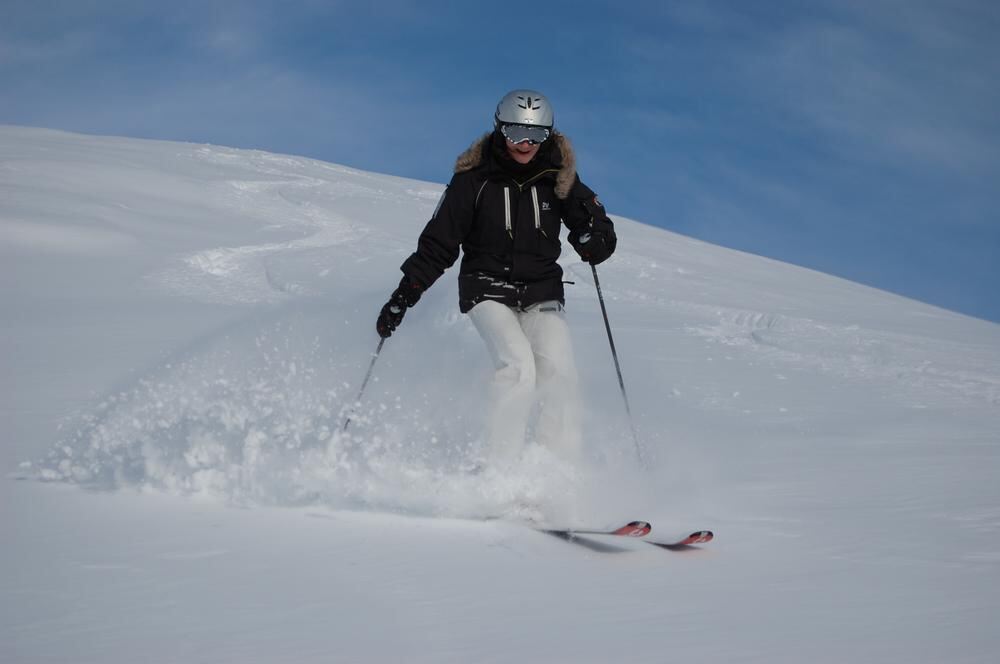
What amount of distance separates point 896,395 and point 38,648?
667 centimetres

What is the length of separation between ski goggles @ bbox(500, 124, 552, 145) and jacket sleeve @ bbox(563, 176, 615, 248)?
1.35 feet

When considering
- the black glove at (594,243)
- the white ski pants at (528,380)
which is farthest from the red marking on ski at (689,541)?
the black glove at (594,243)

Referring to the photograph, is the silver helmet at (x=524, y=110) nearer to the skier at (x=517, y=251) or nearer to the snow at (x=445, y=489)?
the skier at (x=517, y=251)

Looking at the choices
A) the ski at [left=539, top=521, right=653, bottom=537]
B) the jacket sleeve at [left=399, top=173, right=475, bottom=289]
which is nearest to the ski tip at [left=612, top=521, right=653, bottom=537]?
the ski at [left=539, top=521, right=653, bottom=537]

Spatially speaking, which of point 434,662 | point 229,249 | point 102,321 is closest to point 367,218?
point 229,249

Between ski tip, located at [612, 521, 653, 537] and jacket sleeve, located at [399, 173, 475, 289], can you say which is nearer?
ski tip, located at [612, 521, 653, 537]

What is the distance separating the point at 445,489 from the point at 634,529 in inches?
35.2

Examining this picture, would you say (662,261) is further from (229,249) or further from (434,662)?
(434,662)

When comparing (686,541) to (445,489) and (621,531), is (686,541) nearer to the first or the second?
(621,531)

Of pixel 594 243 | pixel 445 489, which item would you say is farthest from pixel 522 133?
pixel 445 489

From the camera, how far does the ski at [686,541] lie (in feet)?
11.8

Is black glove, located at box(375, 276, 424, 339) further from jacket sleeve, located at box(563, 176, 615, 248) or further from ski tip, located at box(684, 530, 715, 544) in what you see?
ski tip, located at box(684, 530, 715, 544)

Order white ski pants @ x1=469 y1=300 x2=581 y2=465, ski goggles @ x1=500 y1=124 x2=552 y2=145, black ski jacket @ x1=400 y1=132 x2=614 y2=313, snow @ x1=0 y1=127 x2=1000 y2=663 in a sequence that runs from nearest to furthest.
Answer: snow @ x1=0 y1=127 x2=1000 y2=663 → white ski pants @ x1=469 y1=300 x2=581 y2=465 → ski goggles @ x1=500 y1=124 x2=552 y2=145 → black ski jacket @ x1=400 y1=132 x2=614 y2=313

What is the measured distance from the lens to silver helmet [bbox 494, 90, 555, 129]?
454cm
